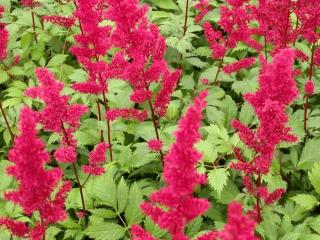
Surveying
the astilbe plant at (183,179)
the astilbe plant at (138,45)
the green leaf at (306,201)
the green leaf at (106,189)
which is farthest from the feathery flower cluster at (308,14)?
the astilbe plant at (183,179)

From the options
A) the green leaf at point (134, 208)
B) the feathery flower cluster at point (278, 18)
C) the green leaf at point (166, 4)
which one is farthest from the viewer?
the green leaf at point (166, 4)

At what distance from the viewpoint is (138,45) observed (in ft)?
13.1

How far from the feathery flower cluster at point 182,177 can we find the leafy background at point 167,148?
→ 4.41 feet

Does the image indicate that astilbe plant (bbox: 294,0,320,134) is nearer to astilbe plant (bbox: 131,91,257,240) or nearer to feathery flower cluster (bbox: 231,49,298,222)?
feathery flower cluster (bbox: 231,49,298,222)

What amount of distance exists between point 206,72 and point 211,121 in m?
0.96

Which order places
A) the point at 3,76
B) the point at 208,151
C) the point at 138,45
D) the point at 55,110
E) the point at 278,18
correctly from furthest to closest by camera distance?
the point at 3,76 → the point at 278,18 → the point at 208,151 → the point at 138,45 → the point at 55,110

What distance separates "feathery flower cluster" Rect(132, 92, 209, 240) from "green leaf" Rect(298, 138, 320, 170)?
2440mm

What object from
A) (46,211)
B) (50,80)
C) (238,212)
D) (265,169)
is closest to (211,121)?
(265,169)

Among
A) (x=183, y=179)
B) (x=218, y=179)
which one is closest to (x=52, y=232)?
(x=218, y=179)

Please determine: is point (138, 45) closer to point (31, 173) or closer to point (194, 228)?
point (194, 228)

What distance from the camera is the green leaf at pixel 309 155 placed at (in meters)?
4.72

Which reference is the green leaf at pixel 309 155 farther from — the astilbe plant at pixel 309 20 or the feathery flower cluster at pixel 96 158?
the feathery flower cluster at pixel 96 158

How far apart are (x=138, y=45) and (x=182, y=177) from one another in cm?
188

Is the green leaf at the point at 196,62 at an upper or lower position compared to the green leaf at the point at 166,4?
lower
